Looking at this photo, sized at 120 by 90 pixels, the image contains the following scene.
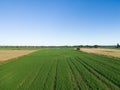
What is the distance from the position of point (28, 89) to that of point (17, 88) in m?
0.90

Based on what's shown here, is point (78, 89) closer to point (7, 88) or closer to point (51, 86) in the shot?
point (51, 86)

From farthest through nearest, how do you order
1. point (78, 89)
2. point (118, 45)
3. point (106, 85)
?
1. point (118, 45)
2. point (106, 85)
3. point (78, 89)

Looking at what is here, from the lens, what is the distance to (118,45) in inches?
5664

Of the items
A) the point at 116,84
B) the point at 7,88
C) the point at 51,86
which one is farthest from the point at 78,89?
the point at 7,88

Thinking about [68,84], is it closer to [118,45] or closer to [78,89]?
[78,89]

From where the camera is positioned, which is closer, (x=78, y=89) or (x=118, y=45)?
(x=78, y=89)

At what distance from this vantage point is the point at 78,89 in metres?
11.5

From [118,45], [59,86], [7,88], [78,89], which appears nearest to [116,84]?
[78,89]

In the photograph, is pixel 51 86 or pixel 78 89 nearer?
pixel 78 89

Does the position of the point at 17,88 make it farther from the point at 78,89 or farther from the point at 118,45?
the point at 118,45

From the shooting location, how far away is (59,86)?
40.4ft

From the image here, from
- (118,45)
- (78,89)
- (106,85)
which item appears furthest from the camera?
(118,45)

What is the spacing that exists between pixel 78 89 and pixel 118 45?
140m

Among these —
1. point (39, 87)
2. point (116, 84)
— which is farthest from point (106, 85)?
point (39, 87)
